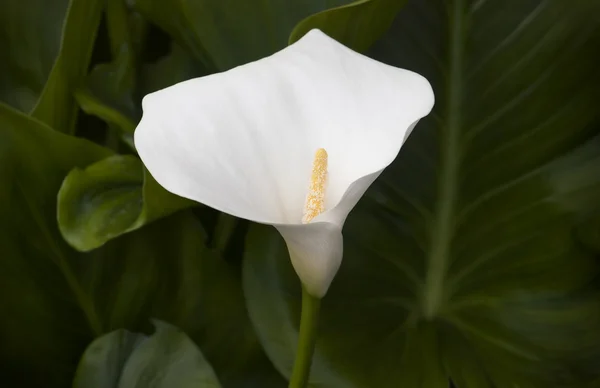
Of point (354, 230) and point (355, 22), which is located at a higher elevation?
point (355, 22)

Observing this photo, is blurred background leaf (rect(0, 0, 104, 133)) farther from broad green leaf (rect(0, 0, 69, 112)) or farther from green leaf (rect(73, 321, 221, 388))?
green leaf (rect(73, 321, 221, 388))

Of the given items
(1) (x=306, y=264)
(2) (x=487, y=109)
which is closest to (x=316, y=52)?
(1) (x=306, y=264)

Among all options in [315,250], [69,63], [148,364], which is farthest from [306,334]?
[69,63]

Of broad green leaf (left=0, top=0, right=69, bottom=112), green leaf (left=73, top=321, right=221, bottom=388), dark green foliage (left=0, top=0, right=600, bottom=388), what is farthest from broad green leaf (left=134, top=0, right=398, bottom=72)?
green leaf (left=73, top=321, right=221, bottom=388)

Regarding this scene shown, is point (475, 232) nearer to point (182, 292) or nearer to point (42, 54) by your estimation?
point (182, 292)

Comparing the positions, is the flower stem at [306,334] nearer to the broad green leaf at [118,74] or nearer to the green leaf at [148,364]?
the green leaf at [148,364]

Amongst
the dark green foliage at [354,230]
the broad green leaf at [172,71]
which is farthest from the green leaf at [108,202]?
the broad green leaf at [172,71]

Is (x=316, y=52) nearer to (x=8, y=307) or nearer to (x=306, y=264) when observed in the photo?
(x=306, y=264)
